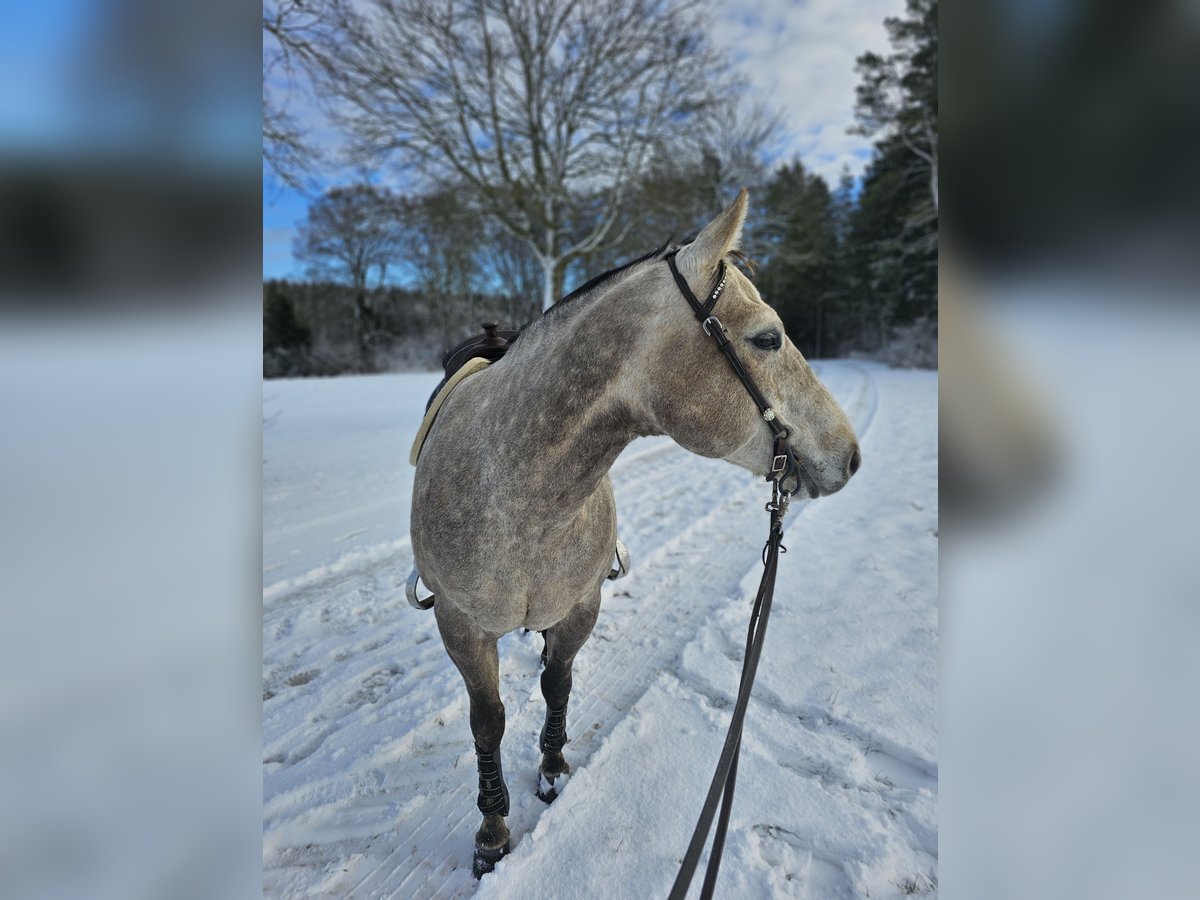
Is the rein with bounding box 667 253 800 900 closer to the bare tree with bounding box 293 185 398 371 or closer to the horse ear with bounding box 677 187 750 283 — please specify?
the horse ear with bounding box 677 187 750 283

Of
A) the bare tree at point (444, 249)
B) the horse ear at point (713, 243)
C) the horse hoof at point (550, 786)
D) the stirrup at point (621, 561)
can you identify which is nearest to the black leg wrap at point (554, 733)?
the horse hoof at point (550, 786)

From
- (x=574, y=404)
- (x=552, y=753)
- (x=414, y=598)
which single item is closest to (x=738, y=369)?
(x=574, y=404)

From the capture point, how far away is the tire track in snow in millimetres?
1978

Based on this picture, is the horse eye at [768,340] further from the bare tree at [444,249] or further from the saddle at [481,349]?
the bare tree at [444,249]

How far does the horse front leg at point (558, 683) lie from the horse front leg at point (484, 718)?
0.26 m

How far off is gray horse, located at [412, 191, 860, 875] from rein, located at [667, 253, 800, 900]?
2cm

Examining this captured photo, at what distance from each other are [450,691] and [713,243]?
2.61m

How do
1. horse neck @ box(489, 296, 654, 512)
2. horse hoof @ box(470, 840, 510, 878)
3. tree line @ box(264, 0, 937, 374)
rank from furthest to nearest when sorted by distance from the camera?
tree line @ box(264, 0, 937, 374) < horse hoof @ box(470, 840, 510, 878) < horse neck @ box(489, 296, 654, 512)

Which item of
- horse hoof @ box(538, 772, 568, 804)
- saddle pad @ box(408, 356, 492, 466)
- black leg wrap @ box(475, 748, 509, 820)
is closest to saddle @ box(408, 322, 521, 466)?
saddle pad @ box(408, 356, 492, 466)

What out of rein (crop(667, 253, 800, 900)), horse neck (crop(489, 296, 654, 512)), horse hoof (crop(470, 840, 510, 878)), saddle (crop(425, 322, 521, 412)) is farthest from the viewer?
saddle (crop(425, 322, 521, 412))

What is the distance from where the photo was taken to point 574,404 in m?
1.55
